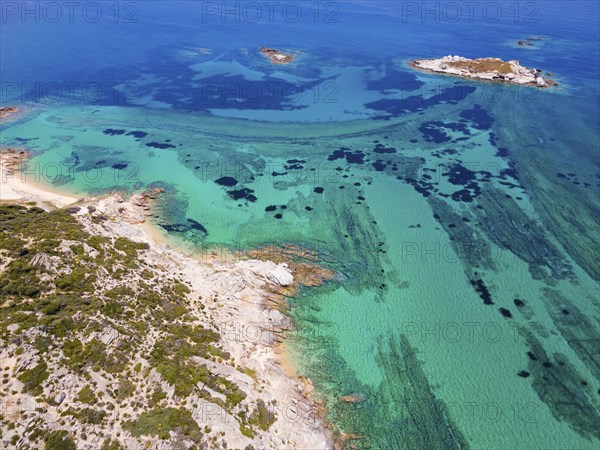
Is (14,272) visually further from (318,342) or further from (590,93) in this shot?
(590,93)

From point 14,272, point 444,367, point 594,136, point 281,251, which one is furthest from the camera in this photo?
point 594,136

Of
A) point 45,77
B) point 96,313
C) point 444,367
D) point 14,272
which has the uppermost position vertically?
point 45,77

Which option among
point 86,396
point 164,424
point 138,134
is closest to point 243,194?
point 138,134

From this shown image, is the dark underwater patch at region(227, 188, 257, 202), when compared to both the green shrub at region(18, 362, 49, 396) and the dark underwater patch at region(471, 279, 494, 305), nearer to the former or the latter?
the dark underwater patch at region(471, 279, 494, 305)

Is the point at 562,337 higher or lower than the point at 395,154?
lower

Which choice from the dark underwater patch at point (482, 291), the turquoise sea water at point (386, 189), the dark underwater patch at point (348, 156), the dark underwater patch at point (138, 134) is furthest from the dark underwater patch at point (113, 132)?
the dark underwater patch at point (482, 291)

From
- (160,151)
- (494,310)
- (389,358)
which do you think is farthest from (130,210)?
(494,310)

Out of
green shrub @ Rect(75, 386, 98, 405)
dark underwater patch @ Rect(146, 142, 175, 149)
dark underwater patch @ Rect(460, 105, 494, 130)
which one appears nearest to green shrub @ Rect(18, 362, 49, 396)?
green shrub @ Rect(75, 386, 98, 405)
